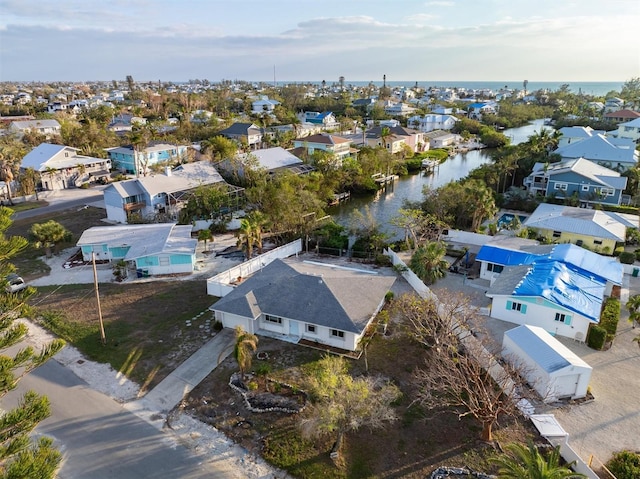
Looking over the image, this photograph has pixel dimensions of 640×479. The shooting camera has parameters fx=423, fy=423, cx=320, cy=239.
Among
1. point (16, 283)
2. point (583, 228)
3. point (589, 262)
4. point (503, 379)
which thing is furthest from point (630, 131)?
point (16, 283)

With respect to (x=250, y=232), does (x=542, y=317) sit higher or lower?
lower

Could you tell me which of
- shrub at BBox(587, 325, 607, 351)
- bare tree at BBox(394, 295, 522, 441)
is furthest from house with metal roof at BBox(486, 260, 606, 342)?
bare tree at BBox(394, 295, 522, 441)

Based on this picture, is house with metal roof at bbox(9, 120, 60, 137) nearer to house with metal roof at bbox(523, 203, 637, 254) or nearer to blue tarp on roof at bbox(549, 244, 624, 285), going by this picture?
house with metal roof at bbox(523, 203, 637, 254)

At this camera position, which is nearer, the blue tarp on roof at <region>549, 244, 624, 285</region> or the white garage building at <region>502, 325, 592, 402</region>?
the white garage building at <region>502, 325, 592, 402</region>

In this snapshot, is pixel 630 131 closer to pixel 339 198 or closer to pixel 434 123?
pixel 434 123

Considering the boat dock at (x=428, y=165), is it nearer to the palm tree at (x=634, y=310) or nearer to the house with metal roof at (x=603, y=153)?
the house with metal roof at (x=603, y=153)

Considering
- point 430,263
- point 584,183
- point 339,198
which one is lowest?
point 339,198

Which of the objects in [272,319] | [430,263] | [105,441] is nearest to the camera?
[105,441]
